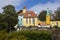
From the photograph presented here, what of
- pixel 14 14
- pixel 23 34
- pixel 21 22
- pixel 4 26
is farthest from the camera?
pixel 21 22

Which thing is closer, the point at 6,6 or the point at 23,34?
the point at 23,34

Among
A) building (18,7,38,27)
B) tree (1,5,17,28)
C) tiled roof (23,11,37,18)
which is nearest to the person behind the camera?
tree (1,5,17,28)

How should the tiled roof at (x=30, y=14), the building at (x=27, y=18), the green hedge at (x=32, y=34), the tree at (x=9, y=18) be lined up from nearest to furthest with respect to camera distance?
the green hedge at (x=32, y=34)
the tree at (x=9, y=18)
the building at (x=27, y=18)
the tiled roof at (x=30, y=14)

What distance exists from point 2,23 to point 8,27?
94cm

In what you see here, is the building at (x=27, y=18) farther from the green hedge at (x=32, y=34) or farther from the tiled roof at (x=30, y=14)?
the green hedge at (x=32, y=34)

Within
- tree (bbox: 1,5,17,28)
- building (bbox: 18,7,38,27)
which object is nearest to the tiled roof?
building (bbox: 18,7,38,27)

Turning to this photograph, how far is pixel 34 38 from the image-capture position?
2623 cm

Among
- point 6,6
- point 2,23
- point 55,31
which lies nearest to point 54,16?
point 6,6

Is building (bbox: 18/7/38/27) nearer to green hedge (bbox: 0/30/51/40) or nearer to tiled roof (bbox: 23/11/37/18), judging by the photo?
tiled roof (bbox: 23/11/37/18)

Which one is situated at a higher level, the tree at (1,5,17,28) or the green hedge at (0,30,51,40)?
the tree at (1,5,17,28)

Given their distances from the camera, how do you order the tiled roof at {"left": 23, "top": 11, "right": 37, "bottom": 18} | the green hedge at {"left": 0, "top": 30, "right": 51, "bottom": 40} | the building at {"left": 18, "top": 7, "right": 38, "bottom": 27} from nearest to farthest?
the green hedge at {"left": 0, "top": 30, "right": 51, "bottom": 40} < the building at {"left": 18, "top": 7, "right": 38, "bottom": 27} < the tiled roof at {"left": 23, "top": 11, "right": 37, "bottom": 18}

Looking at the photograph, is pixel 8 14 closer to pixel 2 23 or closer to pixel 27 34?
pixel 2 23

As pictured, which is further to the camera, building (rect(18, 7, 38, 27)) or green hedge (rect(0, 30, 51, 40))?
building (rect(18, 7, 38, 27))

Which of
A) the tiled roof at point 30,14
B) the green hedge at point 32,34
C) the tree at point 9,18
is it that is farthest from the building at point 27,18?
the green hedge at point 32,34
